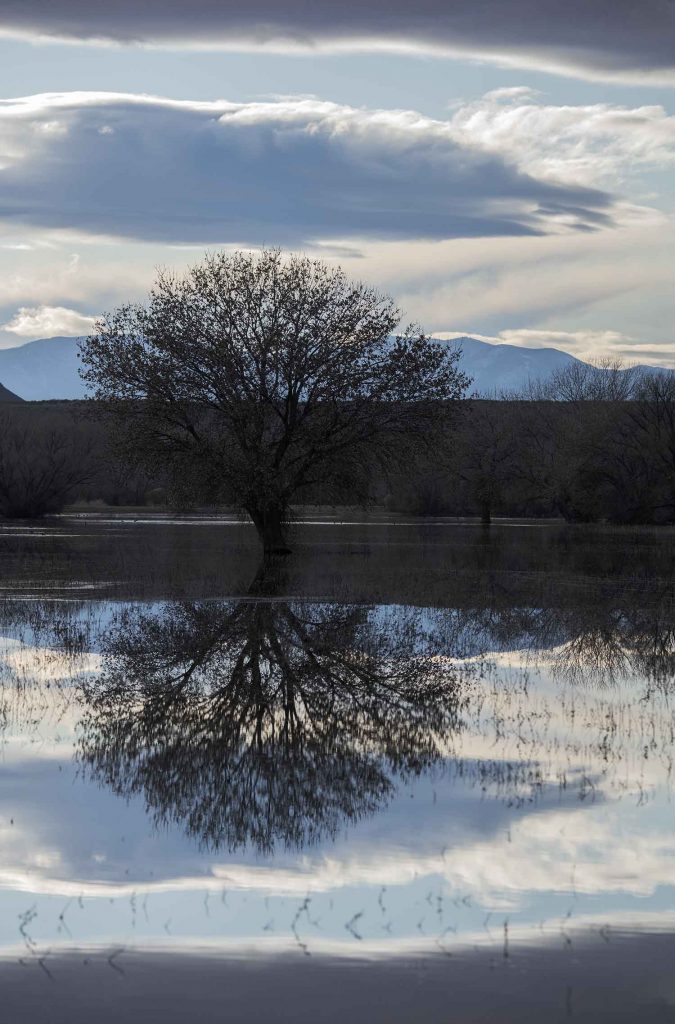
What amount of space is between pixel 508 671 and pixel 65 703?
22.7 feet

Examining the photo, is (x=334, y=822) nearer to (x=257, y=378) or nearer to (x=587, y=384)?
(x=257, y=378)

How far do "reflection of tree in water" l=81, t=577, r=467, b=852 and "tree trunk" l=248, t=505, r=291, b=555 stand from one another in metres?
27.2

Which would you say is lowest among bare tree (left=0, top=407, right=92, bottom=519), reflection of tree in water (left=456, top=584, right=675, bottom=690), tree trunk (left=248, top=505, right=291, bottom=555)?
reflection of tree in water (left=456, top=584, right=675, bottom=690)

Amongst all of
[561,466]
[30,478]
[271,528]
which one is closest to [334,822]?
[271,528]

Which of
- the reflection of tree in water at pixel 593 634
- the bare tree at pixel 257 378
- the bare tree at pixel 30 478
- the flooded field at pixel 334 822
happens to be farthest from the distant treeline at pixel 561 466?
the flooded field at pixel 334 822

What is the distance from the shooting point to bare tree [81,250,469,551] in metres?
51.0

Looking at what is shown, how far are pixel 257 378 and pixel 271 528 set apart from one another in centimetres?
602

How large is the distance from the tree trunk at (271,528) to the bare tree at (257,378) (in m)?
0.07

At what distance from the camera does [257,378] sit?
51.9 meters

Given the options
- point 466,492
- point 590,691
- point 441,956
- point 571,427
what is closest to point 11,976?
Answer: point 441,956

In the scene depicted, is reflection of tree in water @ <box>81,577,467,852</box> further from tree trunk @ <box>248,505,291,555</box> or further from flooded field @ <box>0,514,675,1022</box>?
tree trunk @ <box>248,505,291,555</box>

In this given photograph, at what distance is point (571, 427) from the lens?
10981 cm

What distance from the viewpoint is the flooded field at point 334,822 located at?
662 cm

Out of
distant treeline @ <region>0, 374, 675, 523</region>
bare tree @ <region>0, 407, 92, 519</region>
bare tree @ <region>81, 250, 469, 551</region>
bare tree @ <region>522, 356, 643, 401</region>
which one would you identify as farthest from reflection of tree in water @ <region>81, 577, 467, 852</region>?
bare tree @ <region>522, 356, 643, 401</region>
